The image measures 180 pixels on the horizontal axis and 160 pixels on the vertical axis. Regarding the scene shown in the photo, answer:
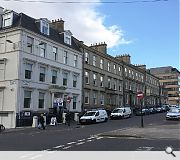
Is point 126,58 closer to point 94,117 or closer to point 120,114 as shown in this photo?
point 120,114

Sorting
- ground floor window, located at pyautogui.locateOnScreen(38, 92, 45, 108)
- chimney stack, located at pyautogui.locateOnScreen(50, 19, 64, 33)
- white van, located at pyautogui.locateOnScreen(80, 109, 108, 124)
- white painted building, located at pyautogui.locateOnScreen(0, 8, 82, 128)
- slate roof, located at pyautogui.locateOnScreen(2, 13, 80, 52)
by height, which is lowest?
white van, located at pyautogui.locateOnScreen(80, 109, 108, 124)

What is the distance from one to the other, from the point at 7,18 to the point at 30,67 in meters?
6.63

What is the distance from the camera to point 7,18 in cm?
3756

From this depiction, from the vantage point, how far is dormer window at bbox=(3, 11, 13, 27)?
37.2 m

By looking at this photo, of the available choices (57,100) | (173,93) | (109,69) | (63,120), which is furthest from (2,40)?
(173,93)

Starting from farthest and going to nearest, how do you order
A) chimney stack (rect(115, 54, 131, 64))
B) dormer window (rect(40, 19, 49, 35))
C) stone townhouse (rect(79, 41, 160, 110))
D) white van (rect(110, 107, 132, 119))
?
chimney stack (rect(115, 54, 131, 64)) < stone townhouse (rect(79, 41, 160, 110)) < white van (rect(110, 107, 132, 119)) < dormer window (rect(40, 19, 49, 35))

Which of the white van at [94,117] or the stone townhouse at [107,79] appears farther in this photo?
the stone townhouse at [107,79]

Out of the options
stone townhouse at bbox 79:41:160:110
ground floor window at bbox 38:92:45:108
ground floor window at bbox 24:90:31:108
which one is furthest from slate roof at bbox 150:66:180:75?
ground floor window at bbox 24:90:31:108

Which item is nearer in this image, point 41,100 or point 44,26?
point 41,100

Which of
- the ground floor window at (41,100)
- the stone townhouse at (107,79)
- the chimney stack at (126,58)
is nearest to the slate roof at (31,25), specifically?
the stone townhouse at (107,79)

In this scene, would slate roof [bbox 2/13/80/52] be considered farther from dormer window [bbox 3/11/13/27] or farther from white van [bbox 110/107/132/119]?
white van [bbox 110/107/132/119]

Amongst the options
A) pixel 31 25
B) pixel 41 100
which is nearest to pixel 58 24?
pixel 31 25

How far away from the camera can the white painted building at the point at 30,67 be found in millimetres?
34500

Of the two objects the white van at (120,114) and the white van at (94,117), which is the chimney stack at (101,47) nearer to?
the white van at (120,114)
